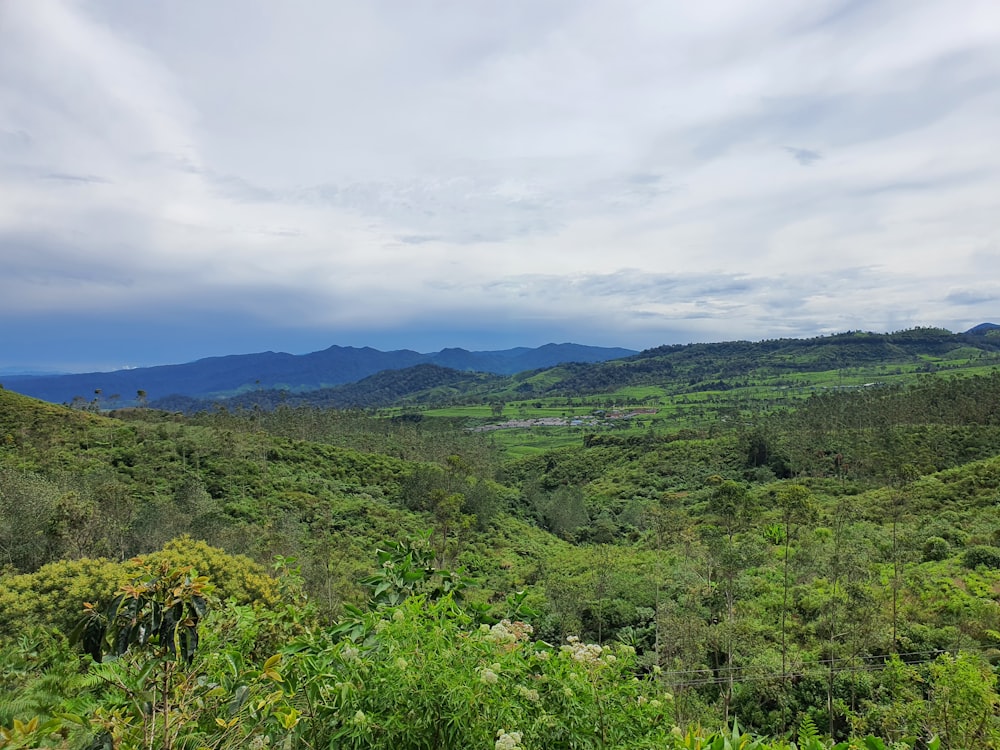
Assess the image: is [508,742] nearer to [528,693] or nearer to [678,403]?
[528,693]

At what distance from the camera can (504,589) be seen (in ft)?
83.4

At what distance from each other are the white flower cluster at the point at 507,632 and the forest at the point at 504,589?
1.5 inches

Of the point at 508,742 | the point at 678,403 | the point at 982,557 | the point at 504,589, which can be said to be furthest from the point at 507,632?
the point at 678,403

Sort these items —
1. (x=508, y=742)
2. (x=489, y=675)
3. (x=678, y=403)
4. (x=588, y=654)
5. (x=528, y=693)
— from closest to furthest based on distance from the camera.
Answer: (x=508, y=742)
(x=489, y=675)
(x=528, y=693)
(x=588, y=654)
(x=678, y=403)

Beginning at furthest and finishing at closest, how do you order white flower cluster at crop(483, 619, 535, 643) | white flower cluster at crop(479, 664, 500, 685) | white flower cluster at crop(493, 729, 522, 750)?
1. white flower cluster at crop(483, 619, 535, 643)
2. white flower cluster at crop(479, 664, 500, 685)
3. white flower cluster at crop(493, 729, 522, 750)

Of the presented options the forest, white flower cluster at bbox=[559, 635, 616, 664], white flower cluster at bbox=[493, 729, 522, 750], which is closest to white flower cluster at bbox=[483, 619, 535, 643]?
the forest

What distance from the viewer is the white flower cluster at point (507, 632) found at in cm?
288

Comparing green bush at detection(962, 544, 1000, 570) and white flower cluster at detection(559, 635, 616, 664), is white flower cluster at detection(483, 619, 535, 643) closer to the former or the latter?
white flower cluster at detection(559, 635, 616, 664)

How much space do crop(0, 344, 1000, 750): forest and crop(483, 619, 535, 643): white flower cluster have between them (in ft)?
0.12

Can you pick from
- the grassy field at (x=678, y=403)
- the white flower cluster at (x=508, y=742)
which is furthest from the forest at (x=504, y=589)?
the grassy field at (x=678, y=403)

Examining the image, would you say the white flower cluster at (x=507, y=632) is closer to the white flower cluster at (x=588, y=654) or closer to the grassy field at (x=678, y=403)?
the white flower cluster at (x=588, y=654)

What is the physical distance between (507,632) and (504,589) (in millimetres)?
24156

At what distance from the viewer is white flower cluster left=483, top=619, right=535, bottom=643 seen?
2875 millimetres

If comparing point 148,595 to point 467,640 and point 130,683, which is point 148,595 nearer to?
point 130,683
